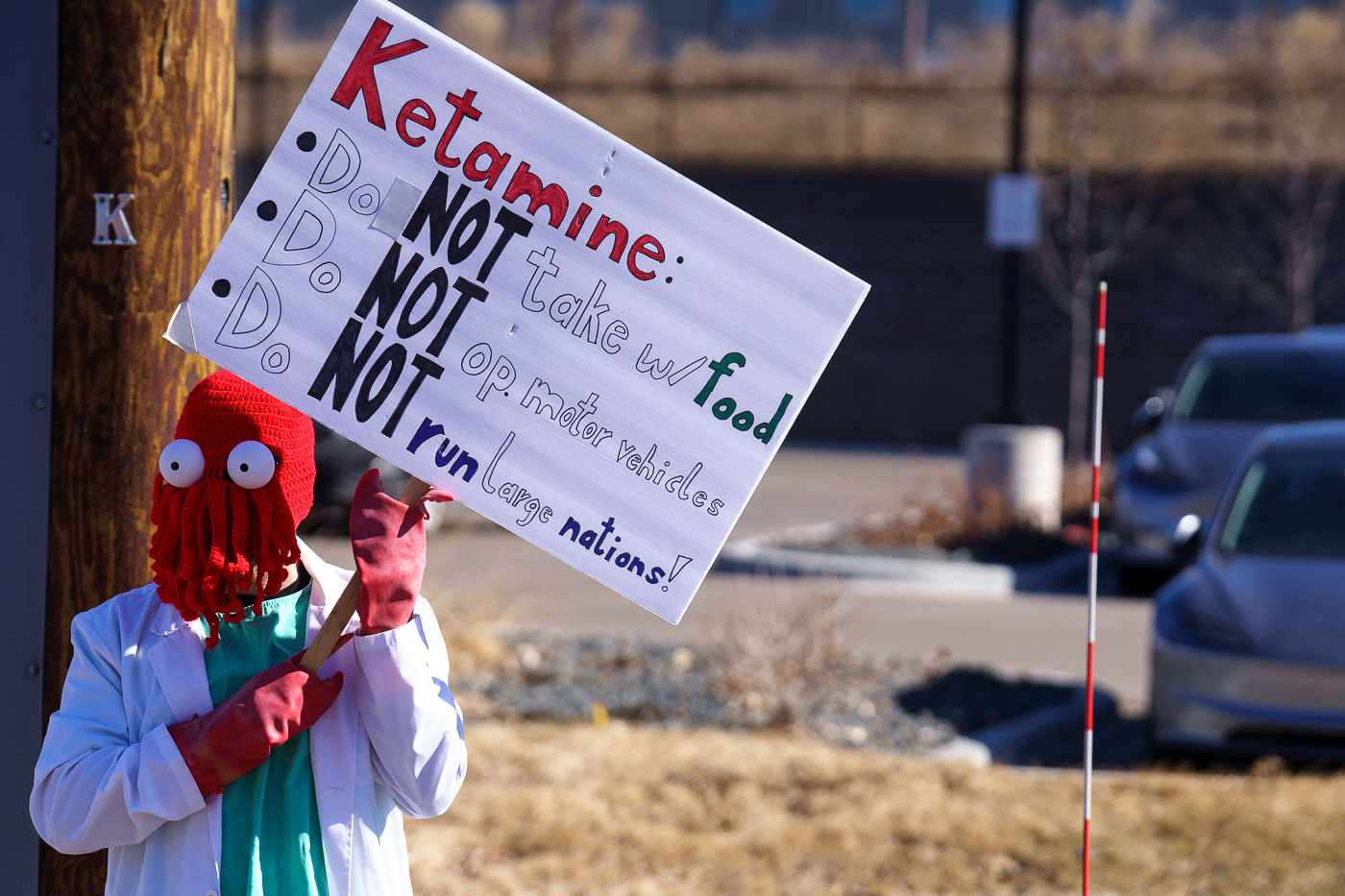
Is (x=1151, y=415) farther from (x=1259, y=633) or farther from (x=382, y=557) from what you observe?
(x=382, y=557)

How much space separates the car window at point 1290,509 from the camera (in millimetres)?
7219

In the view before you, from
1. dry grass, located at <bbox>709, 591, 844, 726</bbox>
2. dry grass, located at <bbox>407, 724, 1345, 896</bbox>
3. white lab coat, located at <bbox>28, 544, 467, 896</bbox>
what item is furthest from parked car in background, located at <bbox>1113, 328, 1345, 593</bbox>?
white lab coat, located at <bbox>28, 544, 467, 896</bbox>

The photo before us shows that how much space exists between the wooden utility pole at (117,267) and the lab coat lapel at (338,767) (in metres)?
0.74

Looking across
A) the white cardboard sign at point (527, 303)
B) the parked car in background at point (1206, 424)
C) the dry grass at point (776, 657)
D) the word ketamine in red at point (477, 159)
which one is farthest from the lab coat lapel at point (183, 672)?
the parked car in background at point (1206, 424)

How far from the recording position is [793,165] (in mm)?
24938

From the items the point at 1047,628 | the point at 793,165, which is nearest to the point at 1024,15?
the point at 1047,628

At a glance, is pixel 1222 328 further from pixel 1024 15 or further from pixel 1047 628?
pixel 1047 628

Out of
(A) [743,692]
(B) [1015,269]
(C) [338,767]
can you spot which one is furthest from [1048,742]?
(B) [1015,269]

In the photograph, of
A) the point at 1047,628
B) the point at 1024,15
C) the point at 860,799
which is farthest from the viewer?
the point at 1024,15

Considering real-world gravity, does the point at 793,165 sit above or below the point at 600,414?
above

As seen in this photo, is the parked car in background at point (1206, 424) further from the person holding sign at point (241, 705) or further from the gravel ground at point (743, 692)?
the person holding sign at point (241, 705)

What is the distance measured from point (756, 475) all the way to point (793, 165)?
2299 cm

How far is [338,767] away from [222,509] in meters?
0.41

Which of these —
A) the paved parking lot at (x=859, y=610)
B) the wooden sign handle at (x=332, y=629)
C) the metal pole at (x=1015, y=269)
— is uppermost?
the metal pole at (x=1015, y=269)
